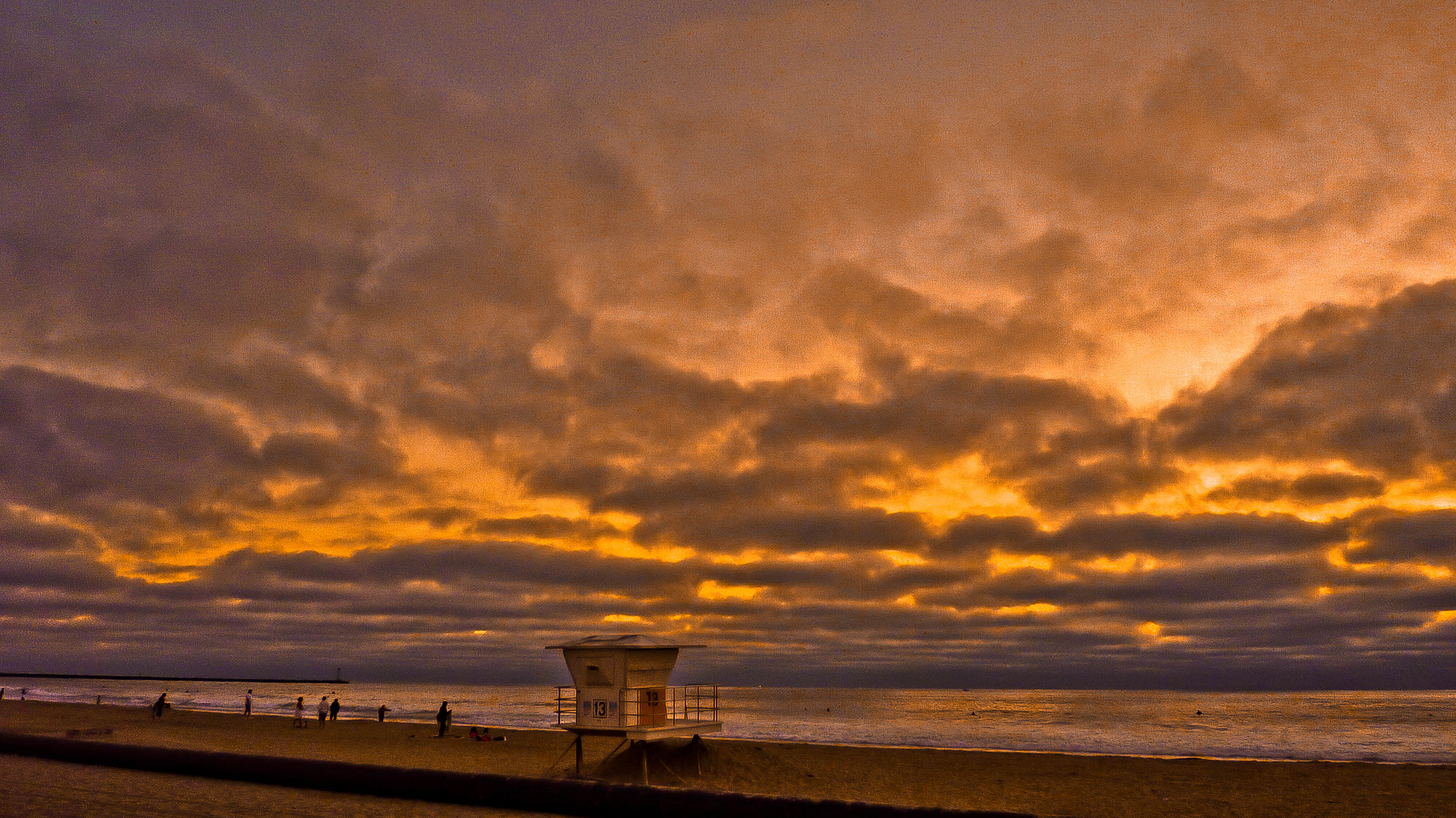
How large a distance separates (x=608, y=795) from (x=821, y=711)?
5190 inches

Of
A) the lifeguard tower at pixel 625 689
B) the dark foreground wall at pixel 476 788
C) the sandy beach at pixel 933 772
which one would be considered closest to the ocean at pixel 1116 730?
the sandy beach at pixel 933 772

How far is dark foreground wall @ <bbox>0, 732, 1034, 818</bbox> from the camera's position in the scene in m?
9.06

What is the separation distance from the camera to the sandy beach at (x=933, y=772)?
29328 millimetres

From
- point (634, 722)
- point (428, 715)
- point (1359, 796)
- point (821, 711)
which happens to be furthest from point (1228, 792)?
point (821, 711)

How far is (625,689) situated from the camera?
Result: 27719 millimetres

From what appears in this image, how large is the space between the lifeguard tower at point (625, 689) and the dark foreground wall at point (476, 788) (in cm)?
1306

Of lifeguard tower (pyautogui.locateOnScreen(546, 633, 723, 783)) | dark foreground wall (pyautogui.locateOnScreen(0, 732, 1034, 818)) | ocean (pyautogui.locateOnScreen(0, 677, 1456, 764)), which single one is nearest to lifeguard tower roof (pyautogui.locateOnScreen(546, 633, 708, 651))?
lifeguard tower (pyautogui.locateOnScreen(546, 633, 723, 783))

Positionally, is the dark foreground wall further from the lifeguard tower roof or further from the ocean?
the ocean

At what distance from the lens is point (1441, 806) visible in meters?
29.3

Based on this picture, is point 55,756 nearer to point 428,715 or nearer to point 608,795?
point 608,795

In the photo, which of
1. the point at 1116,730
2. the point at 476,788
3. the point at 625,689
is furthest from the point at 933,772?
the point at 1116,730

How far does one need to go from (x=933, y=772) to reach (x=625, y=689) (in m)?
18.3

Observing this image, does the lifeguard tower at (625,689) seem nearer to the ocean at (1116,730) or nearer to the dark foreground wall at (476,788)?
the dark foreground wall at (476,788)

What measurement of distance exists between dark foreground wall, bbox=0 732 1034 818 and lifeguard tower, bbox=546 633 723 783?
42.8 ft
